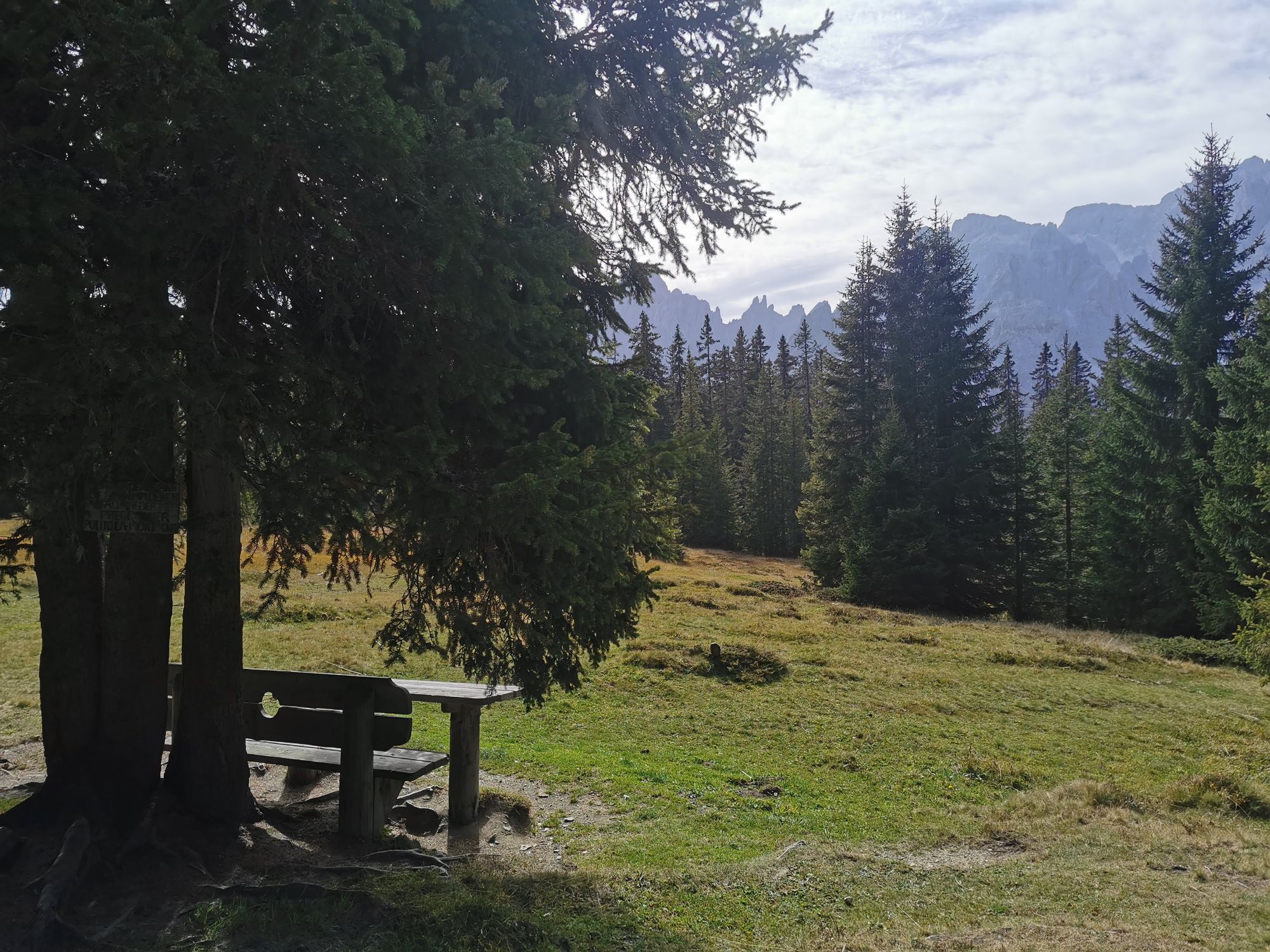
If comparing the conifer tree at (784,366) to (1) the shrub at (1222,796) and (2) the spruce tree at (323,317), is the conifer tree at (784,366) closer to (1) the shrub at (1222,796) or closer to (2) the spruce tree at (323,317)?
(1) the shrub at (1222,796)

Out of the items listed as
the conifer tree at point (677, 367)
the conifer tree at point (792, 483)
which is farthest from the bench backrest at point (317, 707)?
the conifer tree at point (677, 367)

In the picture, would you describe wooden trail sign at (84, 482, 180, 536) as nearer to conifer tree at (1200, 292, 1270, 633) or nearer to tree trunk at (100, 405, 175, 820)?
tree trunk at (100, 405, 175, 820)

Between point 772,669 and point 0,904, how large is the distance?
13.5m

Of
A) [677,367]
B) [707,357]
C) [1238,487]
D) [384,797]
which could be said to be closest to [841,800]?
[384,797]

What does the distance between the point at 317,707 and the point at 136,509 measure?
293 centimetres

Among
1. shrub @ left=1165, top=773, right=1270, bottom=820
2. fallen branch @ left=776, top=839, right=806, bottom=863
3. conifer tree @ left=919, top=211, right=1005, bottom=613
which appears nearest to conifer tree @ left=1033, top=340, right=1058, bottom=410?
conifer tree @ left=919, top=211, right=1005, bottom=613

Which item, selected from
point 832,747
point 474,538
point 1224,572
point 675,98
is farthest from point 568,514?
point 1224,572

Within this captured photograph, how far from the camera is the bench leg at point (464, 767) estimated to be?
24.0ft

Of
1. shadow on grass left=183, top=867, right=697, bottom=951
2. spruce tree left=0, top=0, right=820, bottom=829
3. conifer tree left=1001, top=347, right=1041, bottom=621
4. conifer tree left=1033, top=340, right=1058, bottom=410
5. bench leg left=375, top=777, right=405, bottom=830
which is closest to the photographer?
spruce tree left=0, top=0, right=820, bottom=829

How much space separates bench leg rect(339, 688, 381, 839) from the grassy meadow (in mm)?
1194

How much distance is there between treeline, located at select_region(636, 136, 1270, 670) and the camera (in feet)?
86.6

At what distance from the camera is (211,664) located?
610cm

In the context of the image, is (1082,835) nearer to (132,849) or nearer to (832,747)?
(832,747)

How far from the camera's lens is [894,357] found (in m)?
34.9
